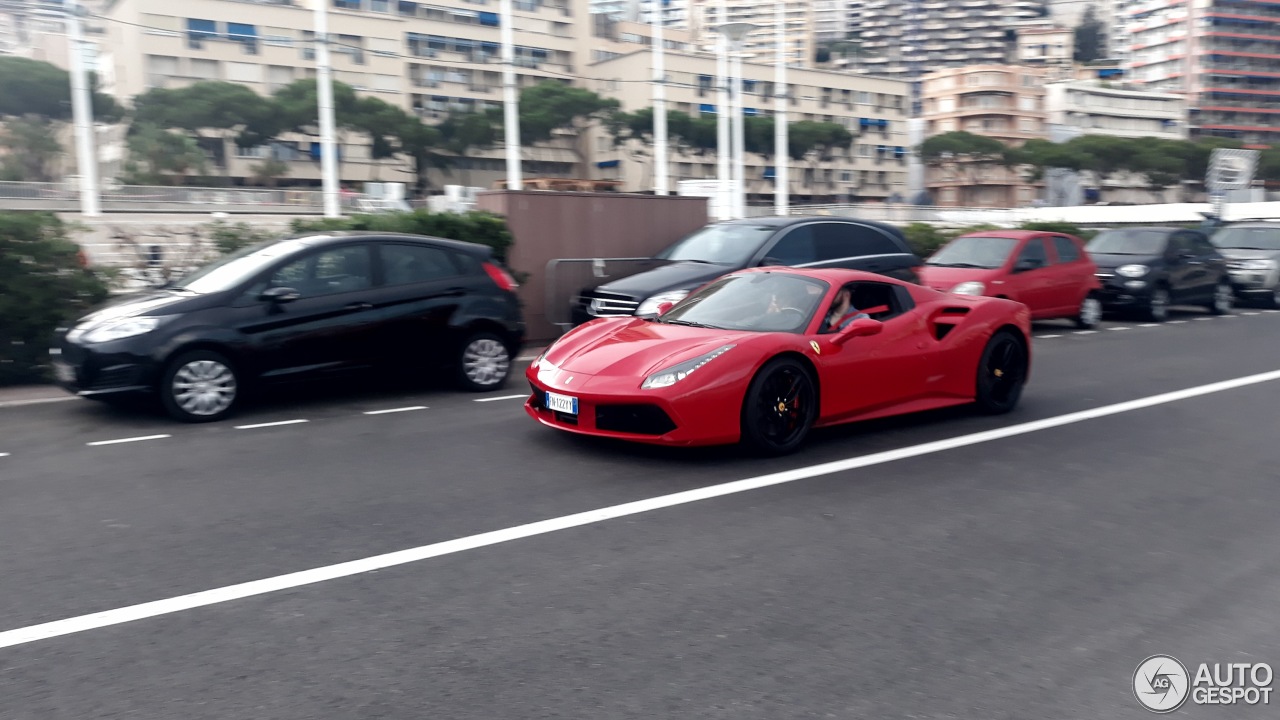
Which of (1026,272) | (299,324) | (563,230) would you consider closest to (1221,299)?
(1026,272)

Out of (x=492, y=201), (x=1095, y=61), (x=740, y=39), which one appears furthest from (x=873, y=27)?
(x=492, y=201)

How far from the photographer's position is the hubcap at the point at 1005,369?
8.96 metres

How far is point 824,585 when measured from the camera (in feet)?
15.7

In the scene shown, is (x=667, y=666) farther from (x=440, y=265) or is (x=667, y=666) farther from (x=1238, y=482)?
(x=440, y=265)

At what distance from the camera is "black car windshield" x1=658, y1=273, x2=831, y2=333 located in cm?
771

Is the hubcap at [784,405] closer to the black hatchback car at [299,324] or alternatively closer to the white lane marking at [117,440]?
the black hatchback car at [299,324]

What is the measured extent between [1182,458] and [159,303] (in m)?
7.91

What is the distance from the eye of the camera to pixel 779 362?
7.30 meters

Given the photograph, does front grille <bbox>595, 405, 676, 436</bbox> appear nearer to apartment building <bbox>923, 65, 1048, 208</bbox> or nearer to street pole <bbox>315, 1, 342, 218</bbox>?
street pole <bbox>315, 1, 342, 218</bbox>

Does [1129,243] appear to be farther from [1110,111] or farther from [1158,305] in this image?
[1110,111]

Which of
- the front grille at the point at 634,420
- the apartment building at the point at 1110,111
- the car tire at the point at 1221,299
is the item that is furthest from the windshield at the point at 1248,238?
the apartment building at the point at 1110,111

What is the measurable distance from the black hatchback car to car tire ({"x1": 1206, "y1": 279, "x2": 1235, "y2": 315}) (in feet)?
47.0

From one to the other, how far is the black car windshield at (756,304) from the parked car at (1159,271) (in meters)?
11.7

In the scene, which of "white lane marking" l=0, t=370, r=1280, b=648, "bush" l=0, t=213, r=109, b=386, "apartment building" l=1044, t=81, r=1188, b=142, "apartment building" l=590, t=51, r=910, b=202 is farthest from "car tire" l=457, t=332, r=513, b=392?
"apartment building" l=1044, t=81, r=1188, b=142
